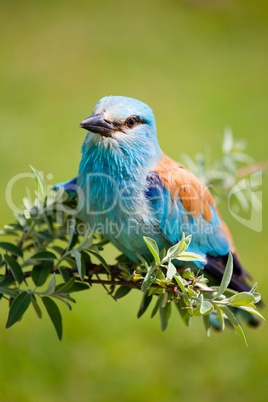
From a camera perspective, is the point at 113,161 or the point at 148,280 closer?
the point at 148,280

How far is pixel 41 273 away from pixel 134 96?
15.5ft

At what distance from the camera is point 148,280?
189 cm

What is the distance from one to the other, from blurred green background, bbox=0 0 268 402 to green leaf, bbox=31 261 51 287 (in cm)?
139

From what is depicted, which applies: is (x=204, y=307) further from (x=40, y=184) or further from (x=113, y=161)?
(x=40, y=184)

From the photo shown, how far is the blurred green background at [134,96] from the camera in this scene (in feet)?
11.3

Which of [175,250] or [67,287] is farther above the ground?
[175,250]

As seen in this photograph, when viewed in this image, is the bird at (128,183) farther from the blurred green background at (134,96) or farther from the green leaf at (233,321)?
the blurred green background at (134,96)

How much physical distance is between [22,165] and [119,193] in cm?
329

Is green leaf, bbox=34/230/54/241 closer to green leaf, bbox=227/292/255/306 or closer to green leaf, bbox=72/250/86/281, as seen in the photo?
green leaf, bbox=72/250/86/281

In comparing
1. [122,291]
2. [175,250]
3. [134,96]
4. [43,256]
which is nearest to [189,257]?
[175,250]

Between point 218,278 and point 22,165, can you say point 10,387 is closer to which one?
point 218,278

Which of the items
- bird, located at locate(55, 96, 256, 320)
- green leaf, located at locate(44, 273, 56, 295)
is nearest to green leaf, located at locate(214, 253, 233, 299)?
bird, located at locate(55, 96, 256, 320)

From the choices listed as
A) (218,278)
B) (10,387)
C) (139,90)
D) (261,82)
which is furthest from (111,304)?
(261,82)

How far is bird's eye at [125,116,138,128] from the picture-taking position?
2.21 metres
